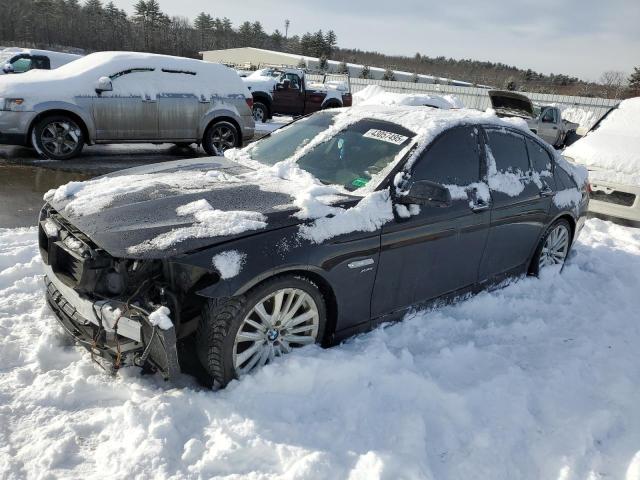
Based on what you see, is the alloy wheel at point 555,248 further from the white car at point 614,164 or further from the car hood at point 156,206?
the car hood at point 156,206

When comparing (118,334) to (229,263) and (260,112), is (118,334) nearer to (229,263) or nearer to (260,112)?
(229,263)

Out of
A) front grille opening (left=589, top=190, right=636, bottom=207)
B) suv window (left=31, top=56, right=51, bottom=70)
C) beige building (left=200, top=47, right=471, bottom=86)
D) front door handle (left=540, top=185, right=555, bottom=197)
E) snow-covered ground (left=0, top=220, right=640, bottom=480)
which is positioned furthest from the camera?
beige building (left=200, top=47, right=471, bottom=86)

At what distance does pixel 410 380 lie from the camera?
115 inches

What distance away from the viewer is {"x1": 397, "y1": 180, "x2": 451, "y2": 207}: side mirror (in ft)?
10.4

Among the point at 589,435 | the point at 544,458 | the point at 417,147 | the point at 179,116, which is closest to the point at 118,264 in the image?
the point at 417,147

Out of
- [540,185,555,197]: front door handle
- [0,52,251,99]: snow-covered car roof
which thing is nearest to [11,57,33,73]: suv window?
[0,52,251,99]: snow-covered car roof

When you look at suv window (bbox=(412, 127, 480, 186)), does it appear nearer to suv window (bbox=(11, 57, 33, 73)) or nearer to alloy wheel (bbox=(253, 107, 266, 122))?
alloy wheel (bbox=(253, 107, 266, 122))

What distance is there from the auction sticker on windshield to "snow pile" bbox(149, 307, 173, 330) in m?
2.05

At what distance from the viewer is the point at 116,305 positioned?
8.35ft

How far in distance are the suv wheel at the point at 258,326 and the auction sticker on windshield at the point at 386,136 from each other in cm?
135

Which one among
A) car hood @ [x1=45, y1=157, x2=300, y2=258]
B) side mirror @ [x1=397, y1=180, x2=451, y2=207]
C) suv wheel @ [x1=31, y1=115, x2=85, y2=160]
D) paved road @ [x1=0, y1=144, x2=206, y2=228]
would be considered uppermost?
side mirror @ [x1=397, y1=180, x2=451, y2=207]

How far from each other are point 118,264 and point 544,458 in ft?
8.03

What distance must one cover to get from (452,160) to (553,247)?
194cm

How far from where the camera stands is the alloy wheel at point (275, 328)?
2.78 metres
